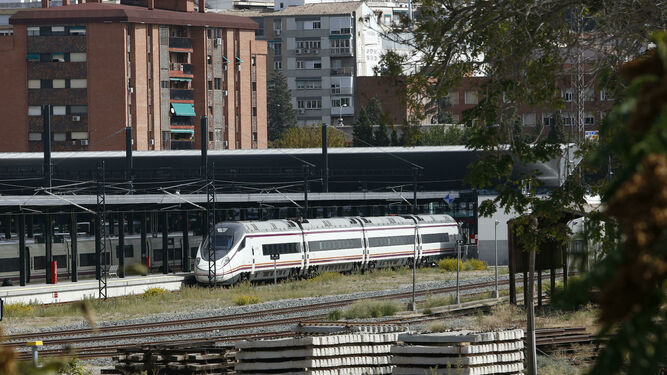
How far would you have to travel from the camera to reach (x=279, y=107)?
13138 cm

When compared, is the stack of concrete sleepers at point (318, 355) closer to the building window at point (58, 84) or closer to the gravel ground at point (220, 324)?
the gravel ground at point (220, 324)

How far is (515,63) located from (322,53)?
114786 millimetres

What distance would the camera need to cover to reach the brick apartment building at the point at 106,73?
8556 centimetres

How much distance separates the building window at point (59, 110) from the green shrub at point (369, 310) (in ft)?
196

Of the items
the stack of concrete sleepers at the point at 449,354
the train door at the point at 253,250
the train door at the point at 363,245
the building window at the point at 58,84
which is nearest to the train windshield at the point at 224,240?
the train door at the point at 253,250

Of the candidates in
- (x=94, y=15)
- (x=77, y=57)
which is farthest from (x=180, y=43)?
(x=77, y=57)

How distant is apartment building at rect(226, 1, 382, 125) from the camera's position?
126000 mm

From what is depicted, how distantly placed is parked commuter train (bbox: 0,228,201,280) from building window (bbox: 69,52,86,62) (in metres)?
37.1

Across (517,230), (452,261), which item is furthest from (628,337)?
(452,261)

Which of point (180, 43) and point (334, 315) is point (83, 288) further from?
point (180, 43)

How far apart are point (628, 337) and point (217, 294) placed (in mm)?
38117

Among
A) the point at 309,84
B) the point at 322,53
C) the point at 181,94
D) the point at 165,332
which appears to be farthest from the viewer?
the point at 309,84

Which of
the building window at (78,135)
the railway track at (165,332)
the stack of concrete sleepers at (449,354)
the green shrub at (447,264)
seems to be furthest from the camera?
the building window at (78,135)

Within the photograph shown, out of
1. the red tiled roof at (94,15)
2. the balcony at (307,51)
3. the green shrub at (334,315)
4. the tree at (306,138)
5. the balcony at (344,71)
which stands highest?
the balcony at (307,51)
